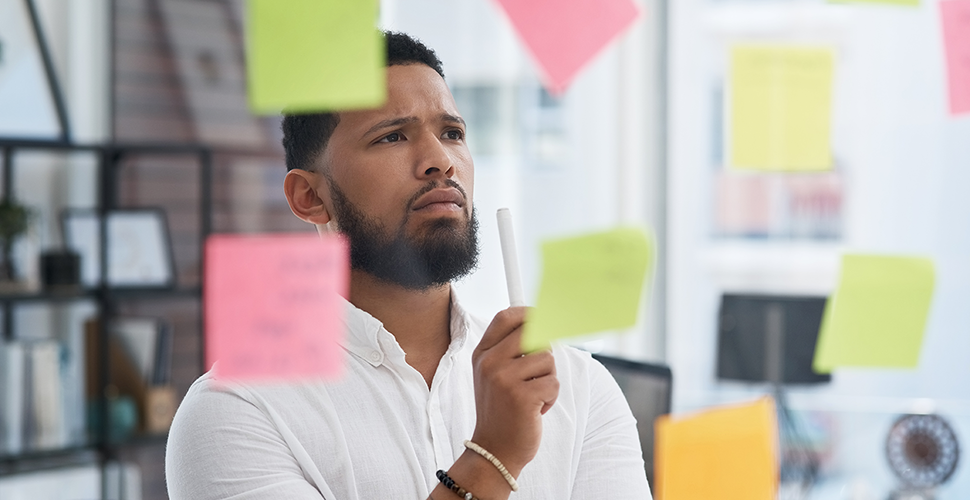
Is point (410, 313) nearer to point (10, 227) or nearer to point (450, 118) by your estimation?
point (450, 118)

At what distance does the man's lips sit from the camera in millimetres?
1084

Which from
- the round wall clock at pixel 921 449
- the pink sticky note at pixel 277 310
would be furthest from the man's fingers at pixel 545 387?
the round wall clock at pixel 921 449

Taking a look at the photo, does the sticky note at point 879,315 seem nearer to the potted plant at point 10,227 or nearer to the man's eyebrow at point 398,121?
the man's eyebrow at point 398,121

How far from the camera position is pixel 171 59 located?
115 inches

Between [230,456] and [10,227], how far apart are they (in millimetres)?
1800

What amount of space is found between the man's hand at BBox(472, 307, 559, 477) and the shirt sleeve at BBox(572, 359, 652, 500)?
255 mm

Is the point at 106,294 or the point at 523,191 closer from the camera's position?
the point at 106,294

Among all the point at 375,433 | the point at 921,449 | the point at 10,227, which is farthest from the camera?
the point at 10,227

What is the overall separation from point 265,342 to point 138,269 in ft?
7.13

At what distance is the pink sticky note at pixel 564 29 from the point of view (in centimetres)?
79

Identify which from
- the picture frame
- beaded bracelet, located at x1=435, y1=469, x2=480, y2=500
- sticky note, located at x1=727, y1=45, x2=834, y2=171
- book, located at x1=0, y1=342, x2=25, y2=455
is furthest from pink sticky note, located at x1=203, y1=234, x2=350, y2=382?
the picture frame

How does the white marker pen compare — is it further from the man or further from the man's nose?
the man's nose

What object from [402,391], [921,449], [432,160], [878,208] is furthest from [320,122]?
[878,208]

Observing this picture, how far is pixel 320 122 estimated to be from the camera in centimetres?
124
